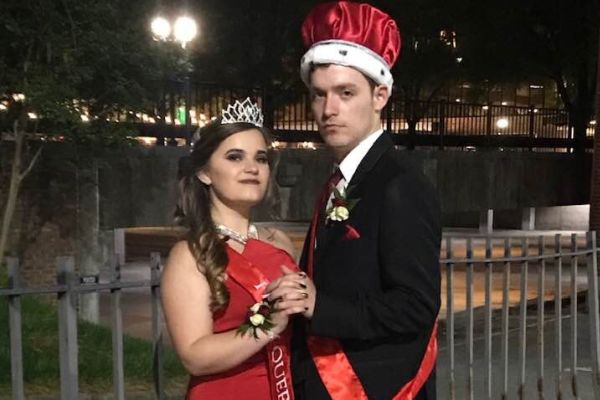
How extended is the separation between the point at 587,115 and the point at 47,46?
16.8m

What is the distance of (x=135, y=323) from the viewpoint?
12445mm

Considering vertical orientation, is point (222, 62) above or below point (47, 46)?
above

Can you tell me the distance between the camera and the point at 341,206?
2135mm

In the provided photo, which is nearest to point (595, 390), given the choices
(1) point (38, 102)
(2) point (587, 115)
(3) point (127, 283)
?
(3) point (127, 283)

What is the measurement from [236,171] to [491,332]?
17.0 feet

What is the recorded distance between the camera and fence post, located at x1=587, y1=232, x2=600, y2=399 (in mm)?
6180

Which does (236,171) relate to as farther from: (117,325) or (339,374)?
(117,325)

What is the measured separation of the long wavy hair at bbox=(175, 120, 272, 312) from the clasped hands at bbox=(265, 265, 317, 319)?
0.29m

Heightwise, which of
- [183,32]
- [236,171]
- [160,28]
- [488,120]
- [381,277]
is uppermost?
[183,32]

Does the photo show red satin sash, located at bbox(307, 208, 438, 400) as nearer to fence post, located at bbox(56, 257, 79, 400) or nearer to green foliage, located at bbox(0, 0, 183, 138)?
fence post, located at bbox(56, 257, 79, 400)

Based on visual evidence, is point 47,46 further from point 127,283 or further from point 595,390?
point 595,390

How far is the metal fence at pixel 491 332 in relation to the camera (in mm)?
3508

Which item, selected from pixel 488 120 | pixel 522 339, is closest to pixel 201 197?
pixel 522 339

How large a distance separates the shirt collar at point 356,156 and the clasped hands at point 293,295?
15.1 inches
